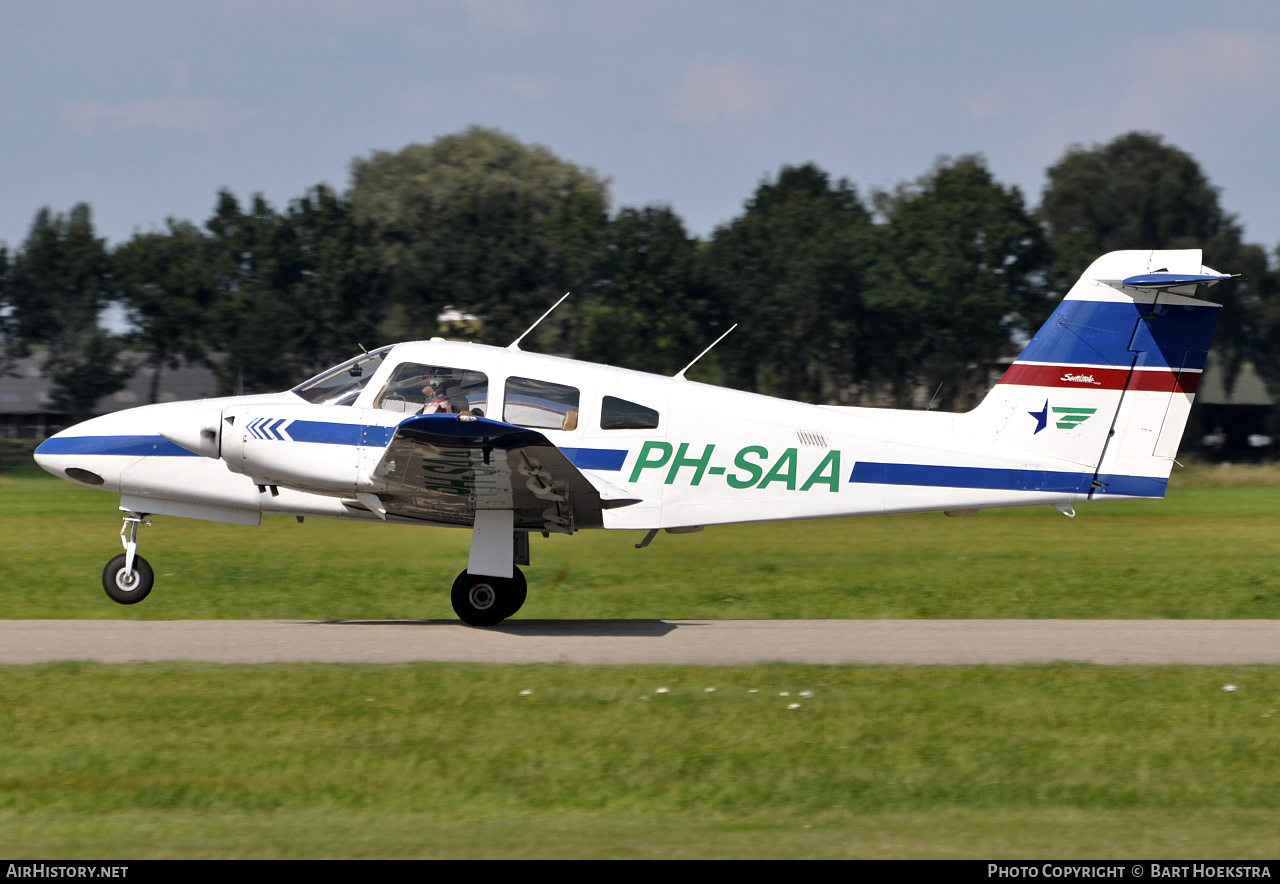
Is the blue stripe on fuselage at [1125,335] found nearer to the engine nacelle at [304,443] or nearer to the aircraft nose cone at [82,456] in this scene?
the engine nacelle at [304,443]

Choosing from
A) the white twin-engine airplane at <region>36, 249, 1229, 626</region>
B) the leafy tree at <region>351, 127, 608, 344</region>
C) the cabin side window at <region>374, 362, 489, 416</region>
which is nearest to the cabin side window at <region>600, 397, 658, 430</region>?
the white twin-engine airplane at <region>36, 249, 1229, 626</region>

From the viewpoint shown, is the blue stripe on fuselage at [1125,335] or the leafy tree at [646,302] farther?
the leafy tree at [646,302]

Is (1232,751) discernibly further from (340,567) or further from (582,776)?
(340,567)

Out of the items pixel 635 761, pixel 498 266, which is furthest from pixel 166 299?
pixel 635 761

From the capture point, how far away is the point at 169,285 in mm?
39094

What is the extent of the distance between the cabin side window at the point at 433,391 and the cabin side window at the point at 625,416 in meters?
1.00

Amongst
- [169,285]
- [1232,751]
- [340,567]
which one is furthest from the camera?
[169,285]

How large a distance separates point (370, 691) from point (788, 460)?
4220 mm

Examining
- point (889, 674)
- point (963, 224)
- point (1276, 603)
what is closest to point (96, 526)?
point (889, 674)

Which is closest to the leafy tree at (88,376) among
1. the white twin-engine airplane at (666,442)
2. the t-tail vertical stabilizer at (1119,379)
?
the white twin-engine airplane at (666,442)

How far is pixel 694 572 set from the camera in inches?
571

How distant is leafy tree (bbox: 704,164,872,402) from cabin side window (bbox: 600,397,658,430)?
100ft

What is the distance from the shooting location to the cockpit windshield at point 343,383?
10.0 metres

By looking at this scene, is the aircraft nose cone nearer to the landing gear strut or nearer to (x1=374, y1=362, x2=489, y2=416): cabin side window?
the landing gear strut
